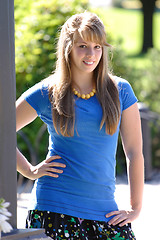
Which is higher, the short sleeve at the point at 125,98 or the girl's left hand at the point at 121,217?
the short sleeve at the point at 125,98

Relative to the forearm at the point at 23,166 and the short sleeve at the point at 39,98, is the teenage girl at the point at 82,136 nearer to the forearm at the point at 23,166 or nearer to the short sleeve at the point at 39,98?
the short sleeve at the point at 39,98

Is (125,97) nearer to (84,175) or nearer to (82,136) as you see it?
(82,136)

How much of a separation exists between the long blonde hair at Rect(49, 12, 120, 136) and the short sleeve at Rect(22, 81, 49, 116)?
0.04 metres

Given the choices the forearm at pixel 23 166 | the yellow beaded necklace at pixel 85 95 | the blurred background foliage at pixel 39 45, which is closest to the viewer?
the yellow beaded necklace at pixel 85 95

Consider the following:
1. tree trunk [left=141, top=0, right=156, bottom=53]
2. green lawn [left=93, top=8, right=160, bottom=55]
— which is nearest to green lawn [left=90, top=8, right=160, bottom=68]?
green lawn [left=93, top=8, right=160, bottom=55]

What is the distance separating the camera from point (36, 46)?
6445mm

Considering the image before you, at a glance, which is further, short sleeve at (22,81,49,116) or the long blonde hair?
short sleeve at (22,81,49,116)

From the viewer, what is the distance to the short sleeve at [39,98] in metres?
2.49

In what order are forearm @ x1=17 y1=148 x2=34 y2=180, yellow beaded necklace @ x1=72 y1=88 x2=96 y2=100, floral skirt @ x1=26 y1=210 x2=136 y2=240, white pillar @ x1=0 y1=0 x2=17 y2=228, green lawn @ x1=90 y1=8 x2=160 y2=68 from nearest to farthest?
white pillar @ x1=0 y1=0 x2=17 y2=228, floral skirt @ x1=26 y1=210 x2=136 y2=240, yellow beaded necklace @ x1=72 y1=88 x2=96 y2=100, forearm @ x1=17 y1=148 x2=34 y2=180, green lawn @ x1=90 y1=8 x2=160 y2=68

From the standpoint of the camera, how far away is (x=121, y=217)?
2420mm

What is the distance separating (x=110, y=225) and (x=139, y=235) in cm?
204

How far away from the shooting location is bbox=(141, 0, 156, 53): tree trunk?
2194 cm

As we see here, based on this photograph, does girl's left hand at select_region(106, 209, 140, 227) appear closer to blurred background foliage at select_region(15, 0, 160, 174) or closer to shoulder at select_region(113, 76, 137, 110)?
shoulder at select_region(113, 76, 137, 110)

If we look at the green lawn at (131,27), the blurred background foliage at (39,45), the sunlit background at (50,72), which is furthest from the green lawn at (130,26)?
the blurred background foliage at (39,45)
